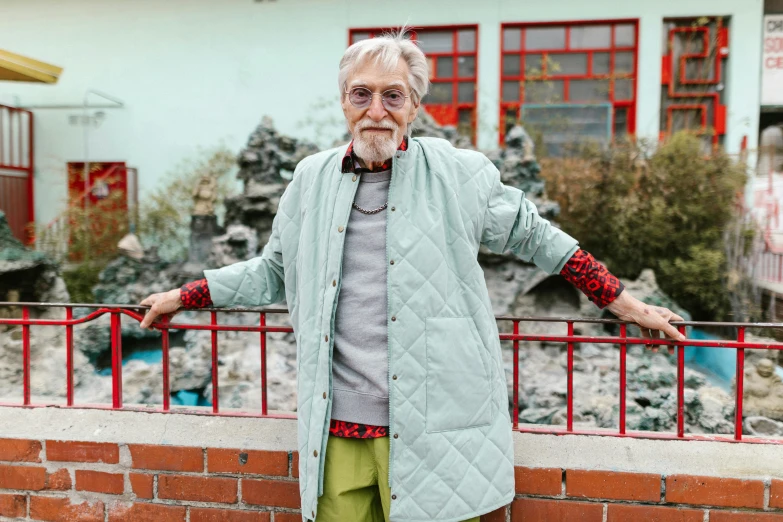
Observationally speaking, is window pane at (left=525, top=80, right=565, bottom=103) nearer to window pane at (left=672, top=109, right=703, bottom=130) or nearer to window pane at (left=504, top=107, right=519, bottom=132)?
window pane at (left=504, top=107, right=519, bottom=132)

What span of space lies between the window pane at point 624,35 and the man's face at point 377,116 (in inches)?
356

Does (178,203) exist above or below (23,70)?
below

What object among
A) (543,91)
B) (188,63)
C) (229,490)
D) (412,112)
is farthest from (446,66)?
(229,490)

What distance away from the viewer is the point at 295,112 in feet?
32.1

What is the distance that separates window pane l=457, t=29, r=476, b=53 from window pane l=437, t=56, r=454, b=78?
0.22 m

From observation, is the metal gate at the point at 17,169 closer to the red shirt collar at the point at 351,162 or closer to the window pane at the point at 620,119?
the window pane at the point at 620,119

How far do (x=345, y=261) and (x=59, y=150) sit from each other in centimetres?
1040

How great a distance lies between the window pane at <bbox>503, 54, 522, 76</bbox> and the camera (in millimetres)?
9539

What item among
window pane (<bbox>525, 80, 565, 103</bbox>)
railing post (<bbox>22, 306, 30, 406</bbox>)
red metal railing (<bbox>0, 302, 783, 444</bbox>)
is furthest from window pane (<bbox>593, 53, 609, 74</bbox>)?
railing post (<bbox>22, 306, 30, 406</bbox>)

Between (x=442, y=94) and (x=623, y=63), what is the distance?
279cm

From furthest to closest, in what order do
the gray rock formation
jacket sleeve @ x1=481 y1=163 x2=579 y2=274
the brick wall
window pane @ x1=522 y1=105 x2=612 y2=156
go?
1. window pane @ x1=522 y1=105 x2=612 y2=156
2. the gray rock formation
3. the brick wall
4. jacket sleeve @ x1=481 y1=163 x2=579 y2=274

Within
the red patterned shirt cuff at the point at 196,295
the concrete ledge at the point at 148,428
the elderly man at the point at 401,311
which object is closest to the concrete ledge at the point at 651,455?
the elderly man at the point at 401,311

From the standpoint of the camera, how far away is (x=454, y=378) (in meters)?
1.43

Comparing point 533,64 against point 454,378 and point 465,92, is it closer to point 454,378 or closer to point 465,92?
point 465,92
